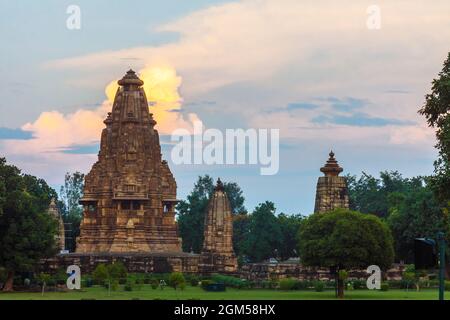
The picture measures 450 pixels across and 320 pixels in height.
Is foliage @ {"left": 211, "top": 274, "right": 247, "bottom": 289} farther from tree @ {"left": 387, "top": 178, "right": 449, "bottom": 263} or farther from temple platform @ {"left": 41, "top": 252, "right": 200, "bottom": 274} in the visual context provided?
tree @ {"left": 387, "top": 178, "right": 449, "bottom": 263}

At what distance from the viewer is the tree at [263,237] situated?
109750 millimetres

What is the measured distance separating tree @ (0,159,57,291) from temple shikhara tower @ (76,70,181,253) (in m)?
21.8

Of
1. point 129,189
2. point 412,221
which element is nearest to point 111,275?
point 129,189

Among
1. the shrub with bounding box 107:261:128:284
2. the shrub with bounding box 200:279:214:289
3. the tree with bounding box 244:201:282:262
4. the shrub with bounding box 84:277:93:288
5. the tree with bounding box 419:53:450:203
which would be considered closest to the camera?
the tree with bounding box 419:53:450:203

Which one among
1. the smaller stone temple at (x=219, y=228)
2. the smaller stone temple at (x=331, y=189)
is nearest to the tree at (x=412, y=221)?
the smaller stone temple at (x=331, y=189)

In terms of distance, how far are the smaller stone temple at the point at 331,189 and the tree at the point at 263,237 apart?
18169mm

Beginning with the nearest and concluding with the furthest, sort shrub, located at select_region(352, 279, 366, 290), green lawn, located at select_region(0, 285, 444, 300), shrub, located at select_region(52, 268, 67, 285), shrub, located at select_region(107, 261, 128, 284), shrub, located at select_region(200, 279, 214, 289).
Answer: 1. green lawn, located at select_region(0, 285, 444, 300)
2. shrub, located at select_region(52, 268, 67, 285)
3. shrub, located at select_region(200, 279, 214, 289)
4. shrub, located at select_region(107, 261, 128, 284)
5. shrub, located at select_region(352, 279, 366, 290)

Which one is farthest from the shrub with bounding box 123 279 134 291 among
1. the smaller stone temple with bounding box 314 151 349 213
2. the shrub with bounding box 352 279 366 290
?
the smaller stone temple with bounding box 314 151 349 213

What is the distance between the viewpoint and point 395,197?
350ft

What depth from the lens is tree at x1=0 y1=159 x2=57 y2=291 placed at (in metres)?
66.4

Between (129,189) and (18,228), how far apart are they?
25.1 metres

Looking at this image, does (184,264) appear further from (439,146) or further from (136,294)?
(439,146)

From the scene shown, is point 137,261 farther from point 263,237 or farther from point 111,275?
point 263,237
